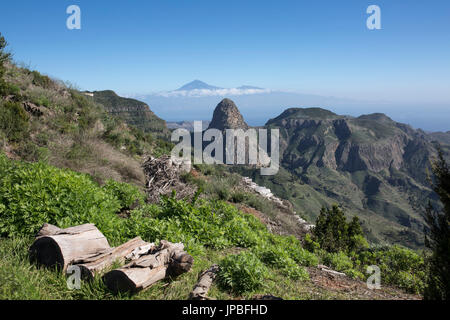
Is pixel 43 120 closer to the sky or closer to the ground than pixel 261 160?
closer to the sky

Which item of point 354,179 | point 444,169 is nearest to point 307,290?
point 444,169

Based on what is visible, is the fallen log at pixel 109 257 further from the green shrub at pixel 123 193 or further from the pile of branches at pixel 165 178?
→ the pile of branches at pixel 165 178

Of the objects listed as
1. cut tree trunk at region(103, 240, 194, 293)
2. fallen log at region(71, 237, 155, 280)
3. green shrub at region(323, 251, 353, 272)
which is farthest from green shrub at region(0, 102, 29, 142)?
green shrub at region(323, 251, 353, 272)

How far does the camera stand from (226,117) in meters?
167

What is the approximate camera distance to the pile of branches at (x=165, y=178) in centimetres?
970

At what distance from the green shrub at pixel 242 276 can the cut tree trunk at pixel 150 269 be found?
1.72 feet

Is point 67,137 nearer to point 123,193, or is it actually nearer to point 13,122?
point 13,122

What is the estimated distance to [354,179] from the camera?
186 metres

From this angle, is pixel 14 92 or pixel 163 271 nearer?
pixel 163 271

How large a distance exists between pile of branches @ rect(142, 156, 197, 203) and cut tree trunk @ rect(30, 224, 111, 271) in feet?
16.6

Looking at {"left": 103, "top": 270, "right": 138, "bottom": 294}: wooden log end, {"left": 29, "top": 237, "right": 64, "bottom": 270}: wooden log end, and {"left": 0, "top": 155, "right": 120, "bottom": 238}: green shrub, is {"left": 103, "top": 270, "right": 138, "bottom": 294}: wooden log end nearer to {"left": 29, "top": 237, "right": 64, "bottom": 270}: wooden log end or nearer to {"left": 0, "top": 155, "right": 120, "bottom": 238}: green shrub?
{"left": 29, "top": 237, "right": 64, "bottom": 270}: wooden log end
